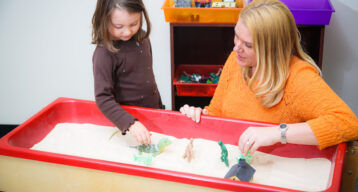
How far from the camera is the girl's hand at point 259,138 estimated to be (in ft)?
3.62

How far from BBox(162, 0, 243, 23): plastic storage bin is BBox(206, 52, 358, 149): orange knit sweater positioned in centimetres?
53

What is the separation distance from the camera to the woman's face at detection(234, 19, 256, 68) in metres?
1.16

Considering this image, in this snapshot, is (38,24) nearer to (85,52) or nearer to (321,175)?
(85,52)

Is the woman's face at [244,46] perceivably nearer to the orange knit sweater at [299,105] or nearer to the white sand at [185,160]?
the orange knit sweater at [299,105]

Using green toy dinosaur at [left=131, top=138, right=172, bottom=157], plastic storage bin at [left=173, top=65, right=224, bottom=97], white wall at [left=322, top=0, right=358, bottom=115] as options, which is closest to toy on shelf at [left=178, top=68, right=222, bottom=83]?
plastic storage bin at [left=173, top=65, right=224, bottom=97]

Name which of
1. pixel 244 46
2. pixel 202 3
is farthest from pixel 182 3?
pixel 244 46

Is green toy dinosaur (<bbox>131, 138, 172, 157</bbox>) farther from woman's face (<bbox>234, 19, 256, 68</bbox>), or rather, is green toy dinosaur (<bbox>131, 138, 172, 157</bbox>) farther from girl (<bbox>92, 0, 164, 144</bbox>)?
woman's face (<bbox>234, 19, 256, 68</bbox>)

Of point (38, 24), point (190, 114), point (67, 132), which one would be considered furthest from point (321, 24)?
point (38, 24)

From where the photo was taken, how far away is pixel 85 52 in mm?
Result: 2477

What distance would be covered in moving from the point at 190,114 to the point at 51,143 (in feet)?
1.87

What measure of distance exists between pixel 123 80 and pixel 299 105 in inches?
28.2

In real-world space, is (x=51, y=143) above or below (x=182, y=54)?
below

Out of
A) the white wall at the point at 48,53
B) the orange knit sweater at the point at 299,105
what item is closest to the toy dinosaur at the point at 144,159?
the orange knit sweater at the point at 299,105

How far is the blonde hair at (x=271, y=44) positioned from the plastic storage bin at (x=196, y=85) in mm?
888
